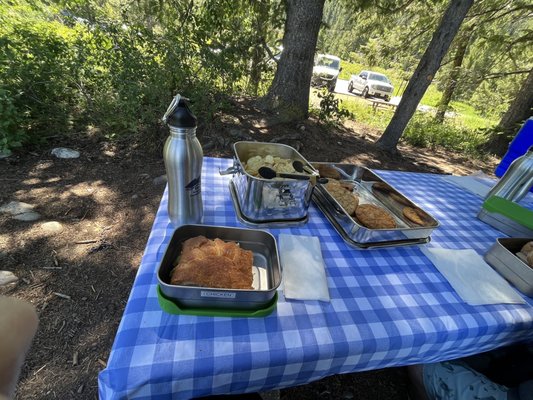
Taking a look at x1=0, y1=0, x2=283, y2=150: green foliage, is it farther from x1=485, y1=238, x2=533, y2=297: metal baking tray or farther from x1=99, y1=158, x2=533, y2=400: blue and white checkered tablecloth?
x1=485, y1=238, x2=533, y2=297: metal baking tray

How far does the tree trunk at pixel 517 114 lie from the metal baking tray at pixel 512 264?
17.4 feet

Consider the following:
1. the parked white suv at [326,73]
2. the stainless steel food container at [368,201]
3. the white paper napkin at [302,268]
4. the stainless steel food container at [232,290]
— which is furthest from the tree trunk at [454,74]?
the stainless steel food container at [232,290]

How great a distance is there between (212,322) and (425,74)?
4.47 meters

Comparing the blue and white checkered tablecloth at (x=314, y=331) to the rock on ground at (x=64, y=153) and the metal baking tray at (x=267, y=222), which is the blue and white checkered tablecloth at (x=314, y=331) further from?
the rock on ground at (x=64, y=153)

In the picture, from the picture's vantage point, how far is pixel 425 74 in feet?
12.2

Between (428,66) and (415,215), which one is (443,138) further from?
(415,215)

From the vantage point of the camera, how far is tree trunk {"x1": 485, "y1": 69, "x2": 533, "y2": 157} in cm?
472

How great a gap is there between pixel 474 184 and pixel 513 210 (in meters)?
0.79

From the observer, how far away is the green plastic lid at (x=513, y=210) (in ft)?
3.93

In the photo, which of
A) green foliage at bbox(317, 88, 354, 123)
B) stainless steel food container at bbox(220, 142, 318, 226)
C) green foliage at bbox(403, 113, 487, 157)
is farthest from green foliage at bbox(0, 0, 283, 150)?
green foliage at bbox(403, 113, 487, 157)

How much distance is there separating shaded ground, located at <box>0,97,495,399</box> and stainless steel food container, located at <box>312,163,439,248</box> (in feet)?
3.14

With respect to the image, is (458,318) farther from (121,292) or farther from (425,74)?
(425,74)

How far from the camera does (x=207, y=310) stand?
2.27ft


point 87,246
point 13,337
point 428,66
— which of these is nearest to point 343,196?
point 13,337
